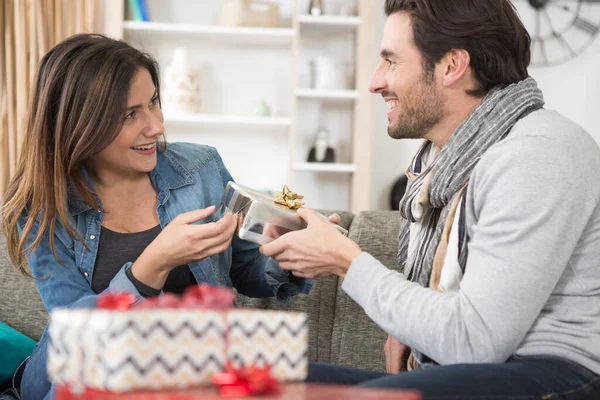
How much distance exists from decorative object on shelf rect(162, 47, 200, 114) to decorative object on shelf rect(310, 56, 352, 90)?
2.12ft

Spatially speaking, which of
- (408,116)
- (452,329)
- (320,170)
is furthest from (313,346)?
(320,170)

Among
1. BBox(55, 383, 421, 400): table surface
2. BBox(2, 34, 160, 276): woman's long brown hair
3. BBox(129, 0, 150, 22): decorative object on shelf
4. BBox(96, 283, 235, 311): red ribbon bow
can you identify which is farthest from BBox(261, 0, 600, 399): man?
BBox(129, 0, 150, 22): decorative object on shelf

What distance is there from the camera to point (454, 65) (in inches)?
62.8

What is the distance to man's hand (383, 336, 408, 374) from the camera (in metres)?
1.68

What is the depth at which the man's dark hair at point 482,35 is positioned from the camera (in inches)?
61.0

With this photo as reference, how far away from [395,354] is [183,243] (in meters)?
0.56

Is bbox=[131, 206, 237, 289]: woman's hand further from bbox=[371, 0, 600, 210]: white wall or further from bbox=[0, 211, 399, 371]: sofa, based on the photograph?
bbox=[371, 0, 600, 210]: white wall

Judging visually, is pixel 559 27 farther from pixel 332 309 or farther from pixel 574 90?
pixel 332 309

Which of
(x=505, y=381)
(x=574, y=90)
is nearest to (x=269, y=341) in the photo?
(x=505, y=381)

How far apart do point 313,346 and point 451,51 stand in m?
0.85

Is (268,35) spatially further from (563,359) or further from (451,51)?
(563,359)

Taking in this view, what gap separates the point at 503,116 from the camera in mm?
1423

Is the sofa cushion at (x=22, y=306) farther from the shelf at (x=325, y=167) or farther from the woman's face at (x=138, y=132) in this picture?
the shelf at (x=325, y=167)

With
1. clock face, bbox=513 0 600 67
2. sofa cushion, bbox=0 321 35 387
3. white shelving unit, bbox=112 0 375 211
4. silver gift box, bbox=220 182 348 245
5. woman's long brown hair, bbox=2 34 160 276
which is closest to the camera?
silver gift box, bbox=220 182 348 245
